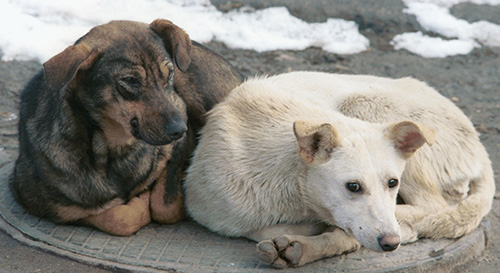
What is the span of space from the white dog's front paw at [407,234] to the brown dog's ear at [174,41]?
1.71 metres

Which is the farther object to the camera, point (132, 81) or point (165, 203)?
point (165, 203)

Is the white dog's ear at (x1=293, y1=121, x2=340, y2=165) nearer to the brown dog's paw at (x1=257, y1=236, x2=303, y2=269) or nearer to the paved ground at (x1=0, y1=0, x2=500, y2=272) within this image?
the brown dog's paw at (x1=257, y1=236, x2=303, y2=269)

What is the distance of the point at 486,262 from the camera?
4.37 metres

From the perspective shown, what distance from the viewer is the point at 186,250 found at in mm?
4070

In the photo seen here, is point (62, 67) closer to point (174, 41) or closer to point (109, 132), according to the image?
point (109, 132)

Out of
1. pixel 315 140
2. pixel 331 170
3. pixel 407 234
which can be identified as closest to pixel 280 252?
pixel 331 170

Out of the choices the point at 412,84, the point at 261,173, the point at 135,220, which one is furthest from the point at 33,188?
the point at 412,84

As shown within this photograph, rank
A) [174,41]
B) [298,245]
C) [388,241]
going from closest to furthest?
[388,241] → [298,245] → [174,41]

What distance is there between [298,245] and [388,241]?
551 mm

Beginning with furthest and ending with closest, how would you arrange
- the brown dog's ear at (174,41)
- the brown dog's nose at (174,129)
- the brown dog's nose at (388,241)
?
the brown dog's ear at (174,41), the brown dog's nose at (174,129), the brown dog's nose at (388,241)

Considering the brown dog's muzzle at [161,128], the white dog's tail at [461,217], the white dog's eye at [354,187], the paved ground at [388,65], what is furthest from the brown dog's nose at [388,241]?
the brown dog's muzzle at [161,128]

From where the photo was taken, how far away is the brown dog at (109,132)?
149 inches

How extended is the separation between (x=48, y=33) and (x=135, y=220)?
414 cm

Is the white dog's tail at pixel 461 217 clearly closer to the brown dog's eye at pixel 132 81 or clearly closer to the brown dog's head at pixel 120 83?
the brown dog's head at pixel 120 83
